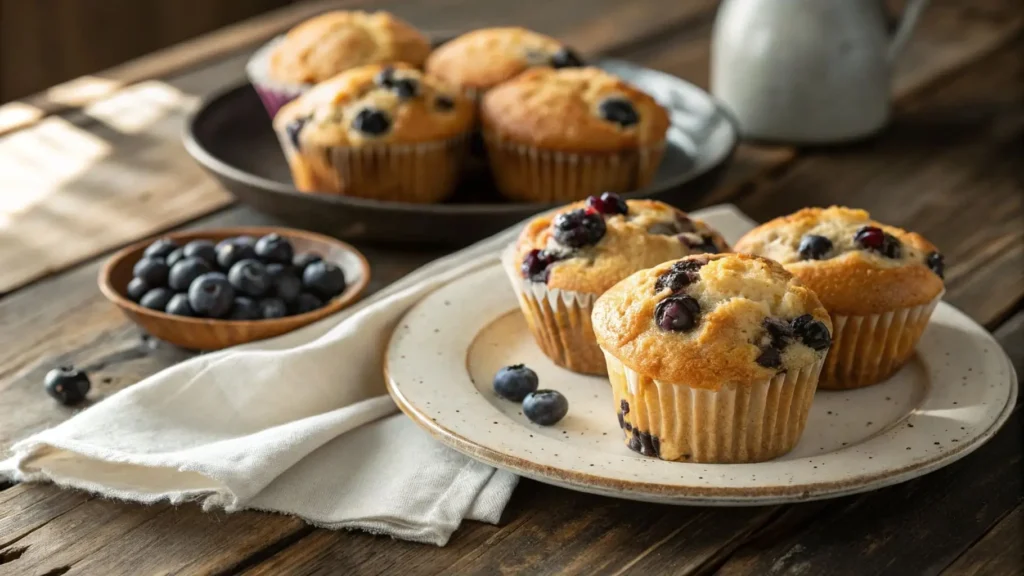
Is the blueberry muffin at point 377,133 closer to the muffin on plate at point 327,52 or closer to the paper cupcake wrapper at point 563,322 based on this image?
the muffin on plate at point 327,52

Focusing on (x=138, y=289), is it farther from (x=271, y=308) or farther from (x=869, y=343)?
(x=869, y=343)

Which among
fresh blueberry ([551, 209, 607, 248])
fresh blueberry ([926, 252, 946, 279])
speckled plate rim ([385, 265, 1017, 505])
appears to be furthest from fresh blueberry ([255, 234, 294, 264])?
fresh blueberry ([926, 252, 946, 279])

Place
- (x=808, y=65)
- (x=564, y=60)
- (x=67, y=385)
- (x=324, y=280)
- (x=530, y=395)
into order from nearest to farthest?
(x=530, y=395) < (x=67, y=385) < (x=324, y=280) < (x=564, y=60) < (x=808, y=65)

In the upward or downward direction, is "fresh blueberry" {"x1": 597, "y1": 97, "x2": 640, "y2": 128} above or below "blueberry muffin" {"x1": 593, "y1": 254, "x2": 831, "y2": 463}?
below

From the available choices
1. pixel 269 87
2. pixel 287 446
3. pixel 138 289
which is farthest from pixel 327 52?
pixel 287 446

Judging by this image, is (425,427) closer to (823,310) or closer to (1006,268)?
(823,310)

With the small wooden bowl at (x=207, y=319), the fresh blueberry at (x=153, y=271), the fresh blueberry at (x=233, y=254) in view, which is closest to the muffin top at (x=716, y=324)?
the small wooden bowl at (x=207, y=319)

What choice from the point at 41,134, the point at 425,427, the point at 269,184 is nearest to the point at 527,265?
the point at 425,427

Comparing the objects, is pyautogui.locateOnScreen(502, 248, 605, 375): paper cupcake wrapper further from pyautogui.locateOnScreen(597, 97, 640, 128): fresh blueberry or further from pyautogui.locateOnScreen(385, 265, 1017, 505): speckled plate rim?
pyautogui.locateOnScreen(597, 97, 640, 128): fresh blueberry
